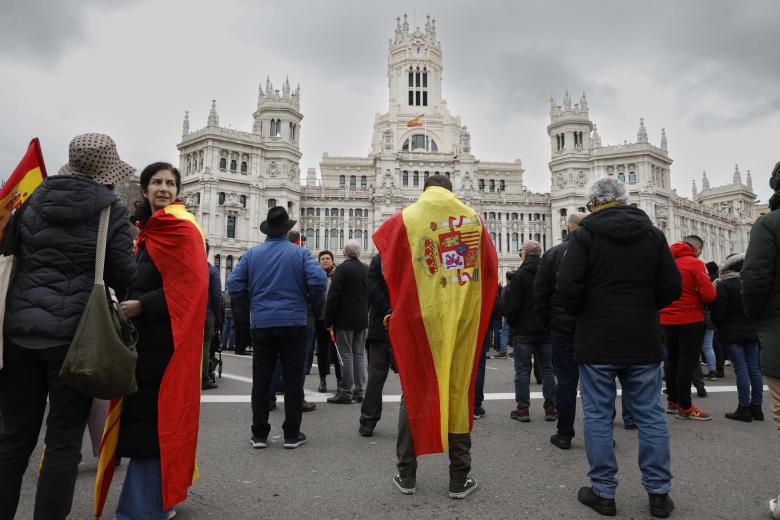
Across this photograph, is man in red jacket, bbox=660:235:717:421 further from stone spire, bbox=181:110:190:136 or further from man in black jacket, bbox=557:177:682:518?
stone spire, bbox=181:110:190:136

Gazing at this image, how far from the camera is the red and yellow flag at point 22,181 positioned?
3053 mm

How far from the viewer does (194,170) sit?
51156mm

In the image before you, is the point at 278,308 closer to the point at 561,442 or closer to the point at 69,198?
the point at 69,198

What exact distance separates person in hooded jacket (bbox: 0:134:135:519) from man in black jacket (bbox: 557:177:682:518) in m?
3.39

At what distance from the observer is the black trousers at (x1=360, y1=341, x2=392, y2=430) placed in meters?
5.67

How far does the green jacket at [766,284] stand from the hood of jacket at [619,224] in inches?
31.9

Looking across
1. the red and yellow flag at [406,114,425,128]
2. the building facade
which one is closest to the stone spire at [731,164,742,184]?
the building facade

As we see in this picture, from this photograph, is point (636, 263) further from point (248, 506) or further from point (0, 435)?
point (0, 435)

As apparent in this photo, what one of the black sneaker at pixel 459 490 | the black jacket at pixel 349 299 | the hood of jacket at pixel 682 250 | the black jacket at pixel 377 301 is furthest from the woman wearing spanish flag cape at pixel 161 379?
the hood of jacket at pixel 682 250

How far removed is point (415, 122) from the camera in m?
56.0

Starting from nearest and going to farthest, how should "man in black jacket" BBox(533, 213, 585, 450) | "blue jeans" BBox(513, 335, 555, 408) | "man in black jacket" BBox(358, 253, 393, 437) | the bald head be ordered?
"man in black jacket" BBox(533, 213, 585, 450), the bald head, "man in black jacket" BBox(358, 253, 393, 437), "blue jeans" BBox(513, 335, 555, 408)

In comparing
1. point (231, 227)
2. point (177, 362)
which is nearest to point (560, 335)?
point (177, 362)

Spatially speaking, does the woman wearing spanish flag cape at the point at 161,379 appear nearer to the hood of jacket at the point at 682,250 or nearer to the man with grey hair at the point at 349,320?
the man with grey hair at the point at 349,320

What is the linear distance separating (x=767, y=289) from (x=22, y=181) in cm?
534
